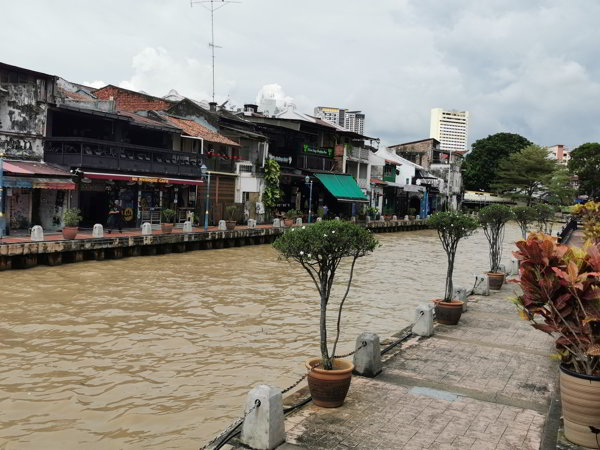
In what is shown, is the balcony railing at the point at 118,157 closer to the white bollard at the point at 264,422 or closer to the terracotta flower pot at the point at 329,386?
the terracotta flower pot at the point at 329,386

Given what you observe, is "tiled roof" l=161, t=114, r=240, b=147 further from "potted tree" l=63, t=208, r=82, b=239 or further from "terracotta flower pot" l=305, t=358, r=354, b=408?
"terracotta flower pot" l=305, t=358, r=354, b=408

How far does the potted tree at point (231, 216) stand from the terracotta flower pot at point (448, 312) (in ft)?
68.2

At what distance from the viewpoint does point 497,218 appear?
64.4 ft

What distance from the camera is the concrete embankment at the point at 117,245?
2077cm

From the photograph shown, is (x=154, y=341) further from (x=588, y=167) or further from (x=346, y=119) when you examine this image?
(x=346, y=119)

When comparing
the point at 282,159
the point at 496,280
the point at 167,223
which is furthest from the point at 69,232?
the point at 282,159

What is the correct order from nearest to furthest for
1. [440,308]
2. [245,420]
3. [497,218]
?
[245,420] → [440,308] → [497,218]

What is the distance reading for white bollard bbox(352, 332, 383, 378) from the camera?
877cm

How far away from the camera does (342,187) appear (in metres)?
48.6

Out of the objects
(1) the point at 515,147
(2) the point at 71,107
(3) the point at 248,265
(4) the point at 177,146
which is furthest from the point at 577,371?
(1) the point at 515,147

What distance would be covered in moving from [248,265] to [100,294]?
918cm

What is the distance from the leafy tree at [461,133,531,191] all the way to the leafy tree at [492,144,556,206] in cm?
598

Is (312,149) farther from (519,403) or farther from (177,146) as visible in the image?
(519,403)

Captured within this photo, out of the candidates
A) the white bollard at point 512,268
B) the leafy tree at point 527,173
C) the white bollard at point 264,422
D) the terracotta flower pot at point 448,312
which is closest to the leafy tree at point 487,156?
the leafy tree at point 527,173
